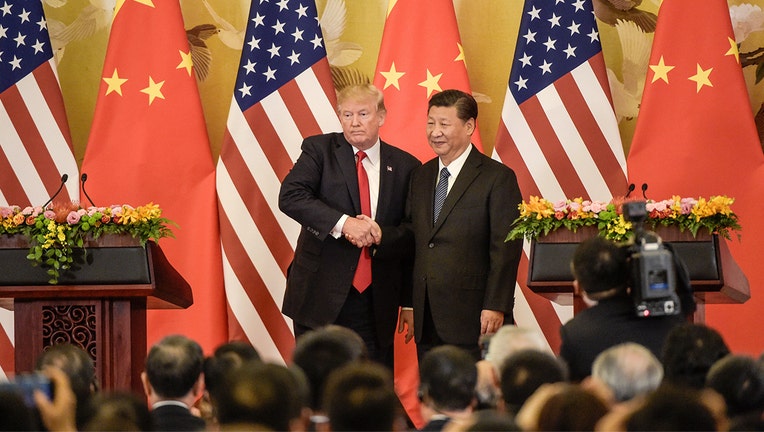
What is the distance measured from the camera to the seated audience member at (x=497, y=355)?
3443 millimetres

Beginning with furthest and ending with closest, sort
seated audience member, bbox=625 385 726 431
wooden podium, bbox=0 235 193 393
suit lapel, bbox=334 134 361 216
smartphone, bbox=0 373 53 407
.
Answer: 1. suit lapel, bbox=334 134 361 216
2. wooden podium, bbox=0 235 193 393
3. smartphone, bbox=0 373 53 407
4. seated audience member, bbox=625 385 726 431

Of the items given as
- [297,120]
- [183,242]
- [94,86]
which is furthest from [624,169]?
[94,86]

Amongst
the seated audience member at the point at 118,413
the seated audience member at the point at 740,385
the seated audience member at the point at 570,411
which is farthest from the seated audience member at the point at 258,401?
the seated audience member at the point at 740,385

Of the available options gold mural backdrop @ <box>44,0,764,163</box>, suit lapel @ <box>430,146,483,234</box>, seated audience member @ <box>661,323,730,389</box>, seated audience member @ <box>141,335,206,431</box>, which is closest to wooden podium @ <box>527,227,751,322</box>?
suit lapel @ <box>430,146,483,234</box>

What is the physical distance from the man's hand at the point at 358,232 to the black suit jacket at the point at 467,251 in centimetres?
28

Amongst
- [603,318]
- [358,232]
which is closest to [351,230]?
[358,232]

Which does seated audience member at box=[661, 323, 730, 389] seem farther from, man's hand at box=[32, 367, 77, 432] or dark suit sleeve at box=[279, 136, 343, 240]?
dark suit sleeve at box=[279, 136, 343, 240]

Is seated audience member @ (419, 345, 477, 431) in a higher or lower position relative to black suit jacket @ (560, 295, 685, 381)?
lower

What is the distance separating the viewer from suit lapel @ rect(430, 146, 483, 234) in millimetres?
5457

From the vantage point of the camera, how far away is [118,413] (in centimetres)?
263

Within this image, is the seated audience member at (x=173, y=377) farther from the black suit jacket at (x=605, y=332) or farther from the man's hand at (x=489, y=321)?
the man's hand at (x=489, y=321)

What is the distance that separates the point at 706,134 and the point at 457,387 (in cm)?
423

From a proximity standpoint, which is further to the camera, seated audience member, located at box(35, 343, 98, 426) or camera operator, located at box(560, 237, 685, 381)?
camera operator, located at box(560, 237, 685, 381)

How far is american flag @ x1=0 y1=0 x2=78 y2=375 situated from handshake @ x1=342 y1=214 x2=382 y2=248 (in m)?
2.56
